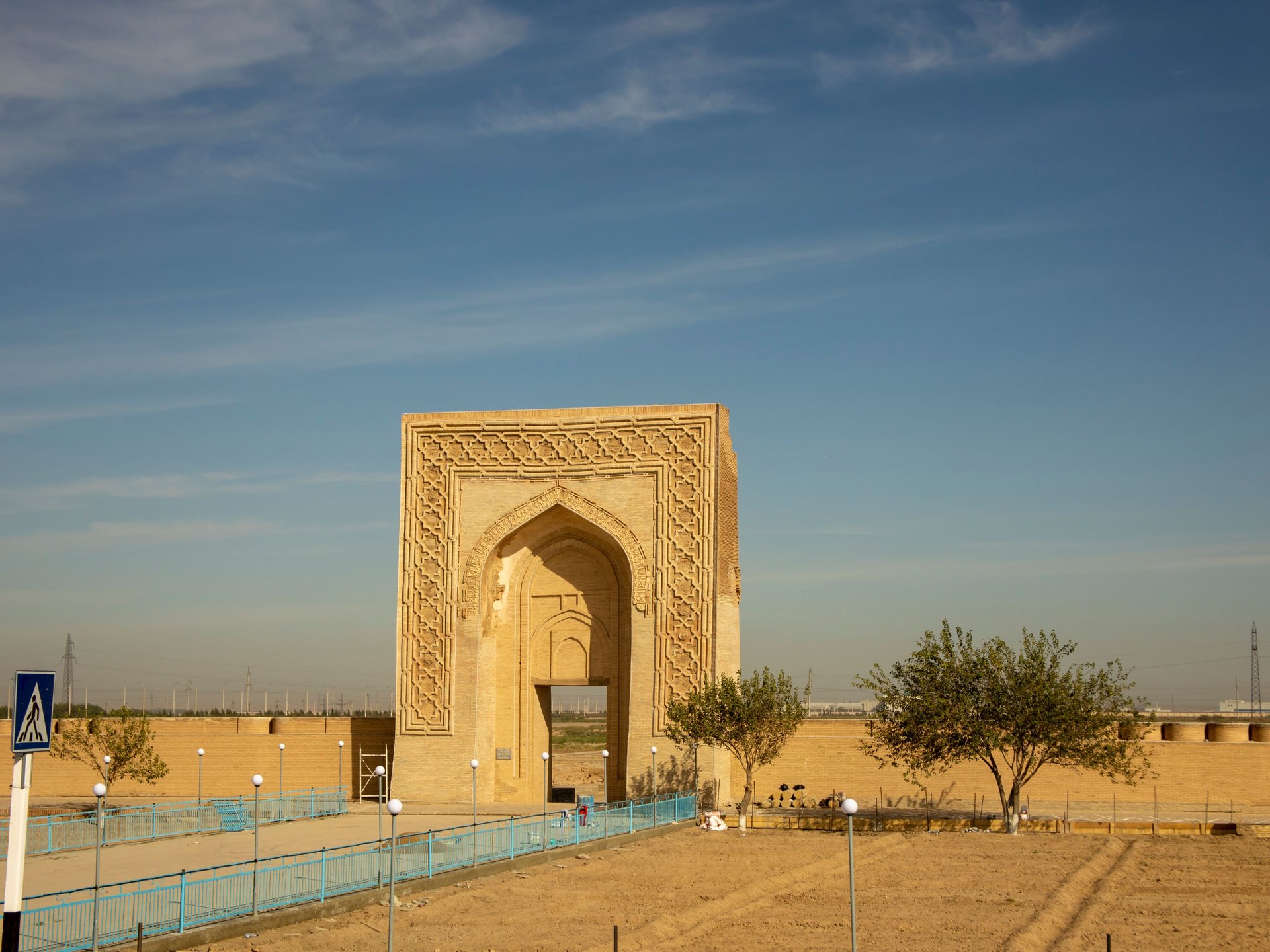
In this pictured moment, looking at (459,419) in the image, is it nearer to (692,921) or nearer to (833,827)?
(833,827)

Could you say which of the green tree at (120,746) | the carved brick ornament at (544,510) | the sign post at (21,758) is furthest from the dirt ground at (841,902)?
the green tree at (120,746)

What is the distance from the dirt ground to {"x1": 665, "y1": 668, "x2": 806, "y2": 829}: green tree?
3.77m

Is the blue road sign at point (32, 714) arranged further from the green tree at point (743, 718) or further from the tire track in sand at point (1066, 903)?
the green tree at point (743, 718)

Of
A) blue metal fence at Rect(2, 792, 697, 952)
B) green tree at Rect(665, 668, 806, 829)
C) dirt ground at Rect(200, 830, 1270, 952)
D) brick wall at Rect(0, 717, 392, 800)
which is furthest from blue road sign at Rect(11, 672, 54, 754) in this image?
brick wall at Rect(0, 717, 392, 800)

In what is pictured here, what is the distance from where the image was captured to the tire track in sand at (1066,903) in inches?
615

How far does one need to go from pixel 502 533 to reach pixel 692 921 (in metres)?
15.9

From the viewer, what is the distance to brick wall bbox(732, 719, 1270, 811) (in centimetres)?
3120

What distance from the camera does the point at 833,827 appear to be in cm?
2794

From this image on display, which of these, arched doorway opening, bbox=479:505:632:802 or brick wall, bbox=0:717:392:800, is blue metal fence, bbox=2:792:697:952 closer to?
arched doorway opening, bbox=479:505:632:802

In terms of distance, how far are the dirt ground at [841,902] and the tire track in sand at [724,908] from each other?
0.03 metres

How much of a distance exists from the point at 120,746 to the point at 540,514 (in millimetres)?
11400

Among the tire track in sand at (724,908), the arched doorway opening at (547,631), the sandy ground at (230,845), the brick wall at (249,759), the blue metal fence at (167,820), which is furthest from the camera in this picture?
the brick wall at (249,759)

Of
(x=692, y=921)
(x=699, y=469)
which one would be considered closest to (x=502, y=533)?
(x=699, y=469)

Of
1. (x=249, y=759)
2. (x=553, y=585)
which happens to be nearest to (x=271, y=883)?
(x=553, y=585)
